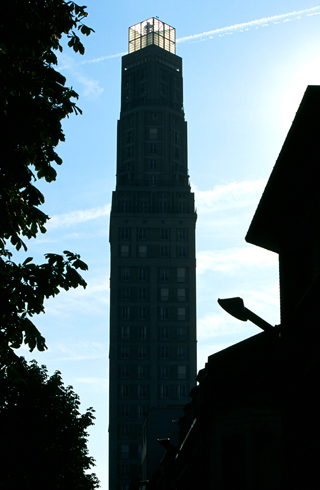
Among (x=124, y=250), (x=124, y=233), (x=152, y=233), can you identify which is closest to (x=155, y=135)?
(x=152, y=233)

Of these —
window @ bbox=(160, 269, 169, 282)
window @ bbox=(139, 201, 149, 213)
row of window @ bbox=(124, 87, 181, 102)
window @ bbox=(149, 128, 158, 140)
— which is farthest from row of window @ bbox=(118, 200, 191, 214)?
row of window @ bbox=(124, 87, 181, 102)

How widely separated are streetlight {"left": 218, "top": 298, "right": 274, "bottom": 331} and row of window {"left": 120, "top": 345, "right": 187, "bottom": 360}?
123665 millimetres

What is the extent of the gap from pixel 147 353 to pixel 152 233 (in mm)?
21563

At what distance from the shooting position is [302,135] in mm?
12375

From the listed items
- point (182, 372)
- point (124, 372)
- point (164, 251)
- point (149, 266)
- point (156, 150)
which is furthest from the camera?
point (156, 150)

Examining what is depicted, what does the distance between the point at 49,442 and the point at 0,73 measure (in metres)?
23.0

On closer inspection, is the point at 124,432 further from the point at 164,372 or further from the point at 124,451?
the point at 164,372

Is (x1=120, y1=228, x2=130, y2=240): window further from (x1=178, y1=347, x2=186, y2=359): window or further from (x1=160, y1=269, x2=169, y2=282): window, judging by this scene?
(x1=178, y1=347, x2=186, y2=359): window

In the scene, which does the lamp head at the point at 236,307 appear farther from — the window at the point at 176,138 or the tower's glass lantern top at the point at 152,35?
the tower's glass lantern top at the point at 152,35

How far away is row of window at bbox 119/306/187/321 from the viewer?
134 m

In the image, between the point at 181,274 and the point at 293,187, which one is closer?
the point at 293,187

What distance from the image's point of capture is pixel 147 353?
132625 mm

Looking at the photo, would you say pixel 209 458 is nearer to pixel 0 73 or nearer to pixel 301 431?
pixel 301 431

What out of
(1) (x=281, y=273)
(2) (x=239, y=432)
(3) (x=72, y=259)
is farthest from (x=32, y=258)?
(2) (x=239, y=432)
